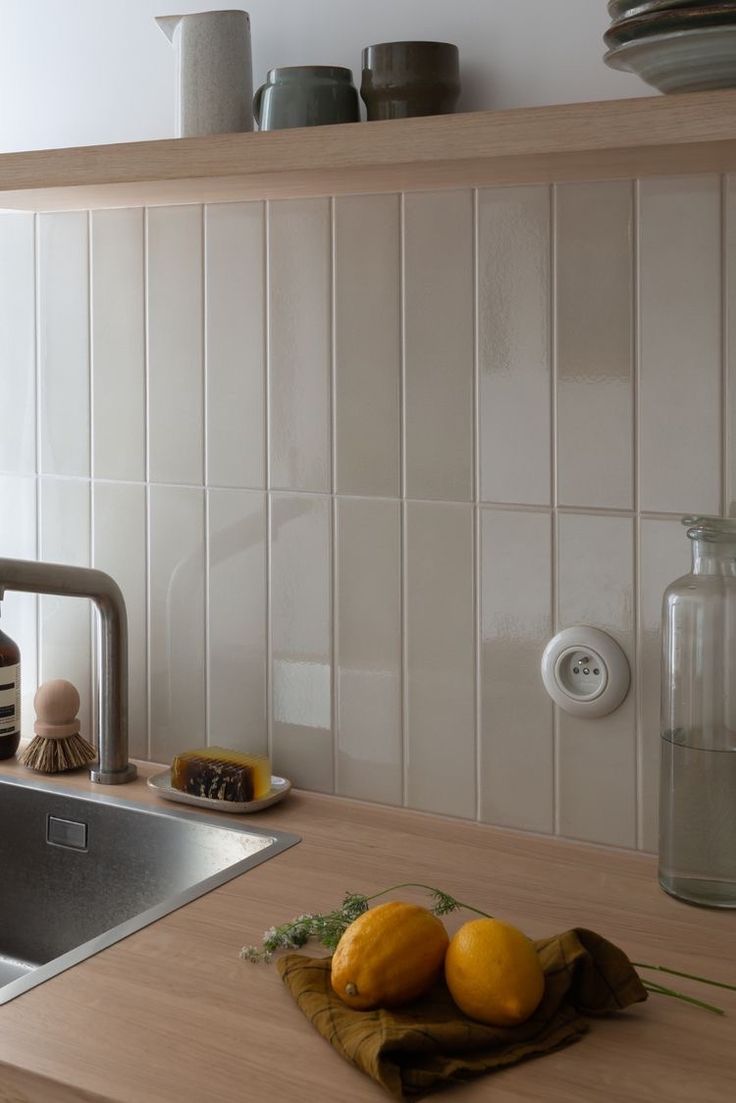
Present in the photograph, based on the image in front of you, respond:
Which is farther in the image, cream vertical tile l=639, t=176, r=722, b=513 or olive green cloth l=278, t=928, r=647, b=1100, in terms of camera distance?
cream vertical tile l=639, t=176, r=722, b=513

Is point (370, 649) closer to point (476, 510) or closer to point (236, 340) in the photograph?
point (476, 510)

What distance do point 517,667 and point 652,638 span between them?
15cm

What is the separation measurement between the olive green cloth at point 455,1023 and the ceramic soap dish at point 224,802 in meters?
0.40

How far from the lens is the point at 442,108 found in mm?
1243

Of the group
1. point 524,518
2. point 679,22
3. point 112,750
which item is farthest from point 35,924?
point 679,22

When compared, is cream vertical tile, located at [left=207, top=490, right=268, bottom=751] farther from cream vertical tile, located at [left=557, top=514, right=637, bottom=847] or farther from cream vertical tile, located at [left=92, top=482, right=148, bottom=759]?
cream vertical tile, located at [left=557, top=514, right=637, bottom=847]

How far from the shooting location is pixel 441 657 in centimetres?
139

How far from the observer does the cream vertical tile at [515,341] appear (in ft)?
4.25

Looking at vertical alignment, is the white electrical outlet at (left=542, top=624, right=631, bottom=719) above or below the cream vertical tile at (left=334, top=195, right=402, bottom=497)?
below

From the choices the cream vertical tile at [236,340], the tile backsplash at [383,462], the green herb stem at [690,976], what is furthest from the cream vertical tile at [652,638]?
the cream vertical tile at [236,340]

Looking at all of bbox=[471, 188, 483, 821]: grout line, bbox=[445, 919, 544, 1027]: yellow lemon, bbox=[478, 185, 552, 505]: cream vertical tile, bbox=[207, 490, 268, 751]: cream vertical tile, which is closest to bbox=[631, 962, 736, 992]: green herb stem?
bbox=[445, 919, 544, 1027]: yellow lemon

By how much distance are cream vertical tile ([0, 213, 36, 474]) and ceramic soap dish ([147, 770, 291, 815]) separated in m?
0.49

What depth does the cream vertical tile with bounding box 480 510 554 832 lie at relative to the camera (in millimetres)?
1333

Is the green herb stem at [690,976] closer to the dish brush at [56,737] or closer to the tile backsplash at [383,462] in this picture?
the tile backsplash at [383,462]
